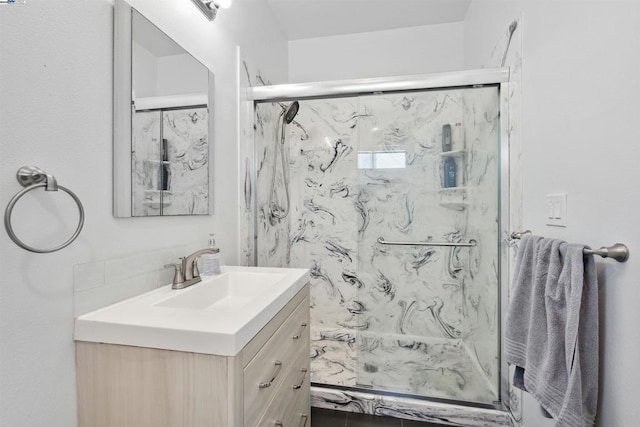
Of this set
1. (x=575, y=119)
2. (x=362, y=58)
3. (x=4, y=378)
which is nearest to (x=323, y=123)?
(x=362, y=58)

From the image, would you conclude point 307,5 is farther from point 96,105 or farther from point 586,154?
point 586,154

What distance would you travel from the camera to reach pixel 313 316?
2.57m

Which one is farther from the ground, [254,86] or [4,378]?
[254,86]

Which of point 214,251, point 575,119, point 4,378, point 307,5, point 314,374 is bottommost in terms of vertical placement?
point 314,374

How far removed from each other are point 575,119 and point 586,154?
0.45 ft

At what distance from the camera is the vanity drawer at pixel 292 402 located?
975 millimetres

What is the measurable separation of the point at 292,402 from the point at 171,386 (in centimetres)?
59

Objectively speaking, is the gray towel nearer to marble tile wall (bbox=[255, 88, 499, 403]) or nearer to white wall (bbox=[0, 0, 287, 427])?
marble tile wall (bbox=[255, 88, 499, 403])

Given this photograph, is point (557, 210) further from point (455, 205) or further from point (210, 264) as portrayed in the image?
point (210, 264)

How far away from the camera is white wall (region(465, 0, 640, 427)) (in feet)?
2.58

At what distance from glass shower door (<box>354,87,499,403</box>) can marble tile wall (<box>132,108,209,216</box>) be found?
1026 millimetres

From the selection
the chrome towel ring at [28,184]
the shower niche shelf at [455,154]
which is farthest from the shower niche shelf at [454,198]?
the chrome towel ring at [28,184]

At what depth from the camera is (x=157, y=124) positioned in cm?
114

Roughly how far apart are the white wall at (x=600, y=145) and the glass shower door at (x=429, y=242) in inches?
17.1
